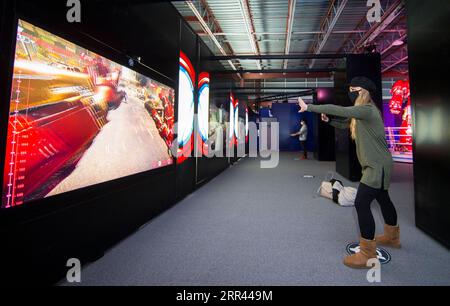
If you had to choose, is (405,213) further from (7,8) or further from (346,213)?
(7,8)

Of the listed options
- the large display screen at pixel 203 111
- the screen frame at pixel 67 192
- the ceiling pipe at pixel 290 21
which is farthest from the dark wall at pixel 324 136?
the screen frame at pixel 67 192

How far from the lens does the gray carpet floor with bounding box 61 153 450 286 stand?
1605 mm

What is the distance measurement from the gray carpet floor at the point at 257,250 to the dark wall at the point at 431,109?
27 cm

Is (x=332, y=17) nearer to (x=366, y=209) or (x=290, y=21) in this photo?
(x=290, y=21)

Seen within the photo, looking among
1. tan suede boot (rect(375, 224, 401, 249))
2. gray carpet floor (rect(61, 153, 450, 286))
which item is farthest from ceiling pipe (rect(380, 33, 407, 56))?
tan suede boot (rect(375, 224, 401, 249))

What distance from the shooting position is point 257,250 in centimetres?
201

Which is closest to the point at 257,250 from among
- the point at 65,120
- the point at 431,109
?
the point at 65,120

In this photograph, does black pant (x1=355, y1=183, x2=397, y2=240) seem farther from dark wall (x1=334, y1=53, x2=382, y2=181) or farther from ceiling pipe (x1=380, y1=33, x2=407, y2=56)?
ceiling pipe (x1=380, y1=33, x2=407, y2=56)

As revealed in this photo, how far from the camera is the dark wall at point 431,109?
2051 mm

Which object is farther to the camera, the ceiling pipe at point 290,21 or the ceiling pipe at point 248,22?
the ceiling pipe at point 248,22

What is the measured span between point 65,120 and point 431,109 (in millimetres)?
3200

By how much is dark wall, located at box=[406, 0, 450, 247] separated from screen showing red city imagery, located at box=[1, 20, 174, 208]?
2.94 metres

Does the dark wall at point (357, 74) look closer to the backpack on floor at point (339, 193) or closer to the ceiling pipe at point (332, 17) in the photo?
the ceiling pipe at point (332, 17)
